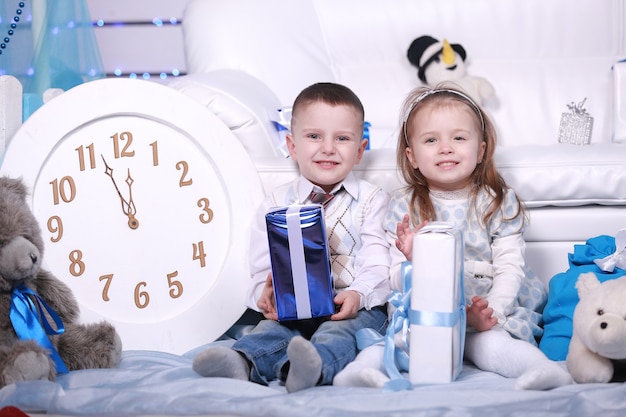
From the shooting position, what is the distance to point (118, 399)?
1.21 m

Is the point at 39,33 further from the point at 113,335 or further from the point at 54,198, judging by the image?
the point at 113,335

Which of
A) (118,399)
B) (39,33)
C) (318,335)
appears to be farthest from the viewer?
(39,33)

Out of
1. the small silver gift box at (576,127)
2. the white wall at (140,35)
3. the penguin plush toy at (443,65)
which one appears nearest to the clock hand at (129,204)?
the penguin plush toy at (443,65)

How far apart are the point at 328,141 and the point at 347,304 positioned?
0.36m

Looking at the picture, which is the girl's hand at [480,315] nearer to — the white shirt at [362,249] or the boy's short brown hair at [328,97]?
the white shirt at [362,249]

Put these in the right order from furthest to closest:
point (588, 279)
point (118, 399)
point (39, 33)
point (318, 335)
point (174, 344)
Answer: point (39, 33), point (174, 344), point (318, 335), point (588, 279), point (118, 399)

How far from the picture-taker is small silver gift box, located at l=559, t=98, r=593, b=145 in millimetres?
2396

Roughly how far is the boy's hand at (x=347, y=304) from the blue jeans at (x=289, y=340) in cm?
1

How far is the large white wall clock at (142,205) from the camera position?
1.70 metres

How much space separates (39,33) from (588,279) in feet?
5.74

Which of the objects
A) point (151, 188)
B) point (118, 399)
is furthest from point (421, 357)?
point (151, 188)

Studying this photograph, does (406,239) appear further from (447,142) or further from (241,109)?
(241,109)

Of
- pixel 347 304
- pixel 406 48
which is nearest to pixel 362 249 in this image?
pixel 347 304

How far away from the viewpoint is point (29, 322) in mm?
1391
